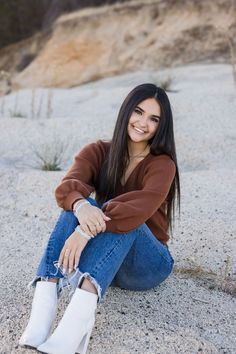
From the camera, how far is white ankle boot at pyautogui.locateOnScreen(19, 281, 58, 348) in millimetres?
2002

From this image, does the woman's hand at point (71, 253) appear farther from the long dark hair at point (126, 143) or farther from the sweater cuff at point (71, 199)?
the long dark hair at point (126, 143)

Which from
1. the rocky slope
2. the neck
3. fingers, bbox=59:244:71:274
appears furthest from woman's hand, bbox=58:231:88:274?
the rocky slope

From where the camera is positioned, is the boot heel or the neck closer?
the boot heel

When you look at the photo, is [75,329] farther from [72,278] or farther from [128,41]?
[128,41]

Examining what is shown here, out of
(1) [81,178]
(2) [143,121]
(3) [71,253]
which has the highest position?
(2) [143,121]

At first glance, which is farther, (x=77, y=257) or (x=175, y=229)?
(x=175, y=229)

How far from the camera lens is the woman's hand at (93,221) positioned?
2.13m

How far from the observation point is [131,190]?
2.51 meters

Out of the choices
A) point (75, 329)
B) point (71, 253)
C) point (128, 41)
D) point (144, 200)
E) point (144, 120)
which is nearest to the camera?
point (75, 329)

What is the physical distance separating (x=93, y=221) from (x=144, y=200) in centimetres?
27

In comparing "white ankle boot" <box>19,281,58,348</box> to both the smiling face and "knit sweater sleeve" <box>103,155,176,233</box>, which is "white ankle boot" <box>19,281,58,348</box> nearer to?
"knit sweater sleeve" <box>103,155,176,233</box>

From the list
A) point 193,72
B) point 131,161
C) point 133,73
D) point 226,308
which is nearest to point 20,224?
point 131,161

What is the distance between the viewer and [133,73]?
34.5ft

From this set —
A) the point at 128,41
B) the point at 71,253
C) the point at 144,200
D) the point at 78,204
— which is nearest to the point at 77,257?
the point at 71,253
